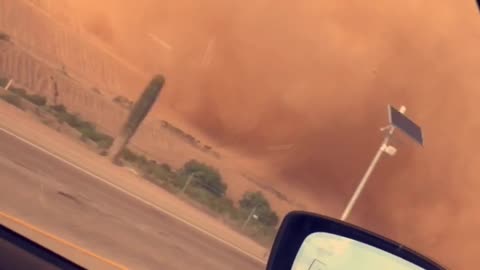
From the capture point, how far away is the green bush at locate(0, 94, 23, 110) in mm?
4037

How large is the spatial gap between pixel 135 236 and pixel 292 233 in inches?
86.3

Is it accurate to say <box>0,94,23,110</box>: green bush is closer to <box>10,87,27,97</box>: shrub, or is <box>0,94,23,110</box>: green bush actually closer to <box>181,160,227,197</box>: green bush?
<box>10,87,27,97</box>: shrub

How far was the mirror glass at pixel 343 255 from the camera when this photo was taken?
3.44ft

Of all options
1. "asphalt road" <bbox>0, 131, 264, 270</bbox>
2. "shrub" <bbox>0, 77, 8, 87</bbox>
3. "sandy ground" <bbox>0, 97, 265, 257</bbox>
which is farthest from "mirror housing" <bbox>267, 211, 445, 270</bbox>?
"shrub" <bbox>0, 77, 8, 87</bbox>

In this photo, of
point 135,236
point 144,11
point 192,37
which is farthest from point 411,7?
point 135,236

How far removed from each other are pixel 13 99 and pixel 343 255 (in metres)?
3.39

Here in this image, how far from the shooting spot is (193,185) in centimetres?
619

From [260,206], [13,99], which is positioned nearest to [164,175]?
[260,206]

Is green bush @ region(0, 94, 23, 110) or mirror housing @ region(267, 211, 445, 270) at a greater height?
mirror housing @ region(267, 211, 445, 270)

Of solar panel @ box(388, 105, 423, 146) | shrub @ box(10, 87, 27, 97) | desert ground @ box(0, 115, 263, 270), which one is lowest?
desert ground @ box(0, 115, 263, 270)

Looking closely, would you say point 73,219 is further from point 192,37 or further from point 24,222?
point 192,37

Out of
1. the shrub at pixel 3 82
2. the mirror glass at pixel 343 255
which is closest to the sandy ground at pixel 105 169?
the shrub at pixel 3 82

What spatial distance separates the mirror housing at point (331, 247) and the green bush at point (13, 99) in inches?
128

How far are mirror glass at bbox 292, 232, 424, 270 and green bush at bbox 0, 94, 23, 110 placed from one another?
3.25 meters
